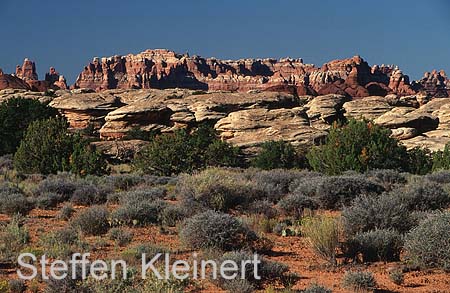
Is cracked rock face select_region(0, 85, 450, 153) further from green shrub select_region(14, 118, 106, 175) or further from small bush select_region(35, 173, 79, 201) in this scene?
small bush select_region(35, 173, 79, 201)

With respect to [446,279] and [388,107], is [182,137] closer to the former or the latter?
[446,279]

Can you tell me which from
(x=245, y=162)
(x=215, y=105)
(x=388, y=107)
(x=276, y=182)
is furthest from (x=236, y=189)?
(x=388, y=107)

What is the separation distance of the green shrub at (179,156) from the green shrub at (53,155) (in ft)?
8.76

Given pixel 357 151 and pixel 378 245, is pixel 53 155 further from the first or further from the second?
pixel 378 245

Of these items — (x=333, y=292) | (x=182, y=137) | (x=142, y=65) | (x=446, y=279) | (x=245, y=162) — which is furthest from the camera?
(x=142, y=65)

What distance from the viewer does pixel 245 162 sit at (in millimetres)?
33719

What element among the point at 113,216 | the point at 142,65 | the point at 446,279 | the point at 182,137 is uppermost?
the point at 142,65

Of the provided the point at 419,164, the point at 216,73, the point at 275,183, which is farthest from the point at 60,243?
the point at 216,73

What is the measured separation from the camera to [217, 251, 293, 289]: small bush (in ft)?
25.1

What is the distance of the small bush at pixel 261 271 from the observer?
25.1 ft

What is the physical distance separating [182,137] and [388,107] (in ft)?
109

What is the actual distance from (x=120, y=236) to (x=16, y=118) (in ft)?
99.8

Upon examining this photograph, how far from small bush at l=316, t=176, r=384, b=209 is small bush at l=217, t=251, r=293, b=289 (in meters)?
6.08

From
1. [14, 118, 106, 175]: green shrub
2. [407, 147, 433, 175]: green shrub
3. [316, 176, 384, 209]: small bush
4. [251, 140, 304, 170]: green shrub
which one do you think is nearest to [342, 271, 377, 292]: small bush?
[316, 176, 384, 209]: small bush
